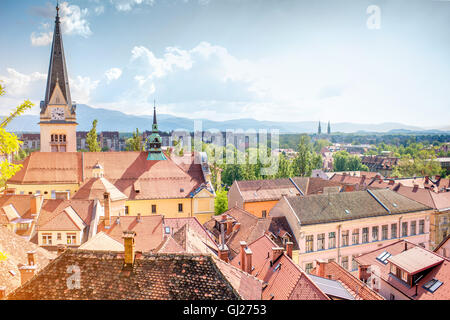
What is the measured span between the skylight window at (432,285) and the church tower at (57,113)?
12703 mm

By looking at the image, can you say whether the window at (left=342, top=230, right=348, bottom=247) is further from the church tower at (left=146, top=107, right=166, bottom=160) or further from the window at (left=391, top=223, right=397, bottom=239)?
the church tower at (left=146, top=107, right=166, bottom=160)

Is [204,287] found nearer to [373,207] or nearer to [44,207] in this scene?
[44,207]

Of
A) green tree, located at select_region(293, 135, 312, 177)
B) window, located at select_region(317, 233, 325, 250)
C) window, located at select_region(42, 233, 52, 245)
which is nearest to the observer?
window, located at select_region(42, 233, 52, 245)

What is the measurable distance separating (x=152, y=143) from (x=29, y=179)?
8028 millimetres

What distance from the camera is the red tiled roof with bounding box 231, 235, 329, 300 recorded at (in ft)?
24.2

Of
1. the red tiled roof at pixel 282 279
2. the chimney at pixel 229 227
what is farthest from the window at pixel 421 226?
the red tiled roof at pixel 282 279

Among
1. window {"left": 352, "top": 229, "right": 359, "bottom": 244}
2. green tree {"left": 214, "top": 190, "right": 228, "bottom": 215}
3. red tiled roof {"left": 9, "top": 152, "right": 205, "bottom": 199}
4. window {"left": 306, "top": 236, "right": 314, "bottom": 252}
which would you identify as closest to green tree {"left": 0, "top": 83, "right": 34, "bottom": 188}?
window {"left": 306, "top": 236, "right": 314, "bottom": 252}

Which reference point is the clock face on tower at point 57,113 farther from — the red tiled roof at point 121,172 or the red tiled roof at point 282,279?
the red tiled roof at point 282,279

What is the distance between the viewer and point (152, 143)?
74.0 feet

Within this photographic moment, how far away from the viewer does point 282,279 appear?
28.7ft

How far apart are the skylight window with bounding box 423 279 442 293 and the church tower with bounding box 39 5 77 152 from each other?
1270 cm

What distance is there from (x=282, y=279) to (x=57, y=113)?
13.6m

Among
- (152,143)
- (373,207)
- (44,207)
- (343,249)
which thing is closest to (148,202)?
(152,143)
